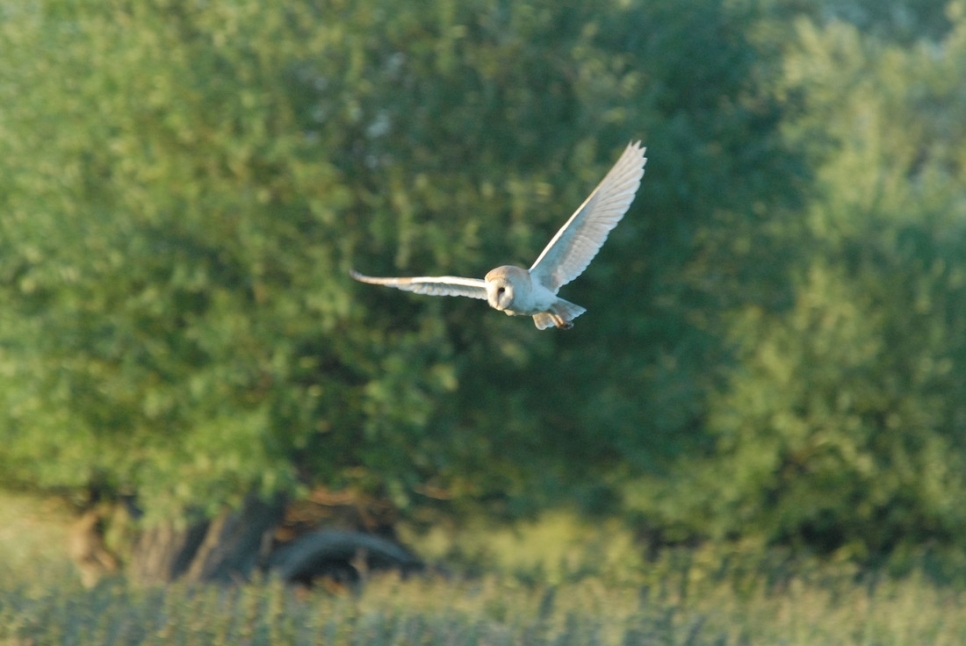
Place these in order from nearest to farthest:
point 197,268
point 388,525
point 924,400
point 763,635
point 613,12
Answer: point 763,635, point 197,268, point 613,12, point 388,525, point 924,400

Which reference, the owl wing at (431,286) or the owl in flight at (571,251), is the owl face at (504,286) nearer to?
the owl in flight at (571,251)

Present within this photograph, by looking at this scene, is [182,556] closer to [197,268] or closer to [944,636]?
[197,268]

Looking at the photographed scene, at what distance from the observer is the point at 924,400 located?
16891 millimetres

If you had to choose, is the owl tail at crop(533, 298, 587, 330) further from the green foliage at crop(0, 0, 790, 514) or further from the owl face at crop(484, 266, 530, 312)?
the green foliage at crop(0, 0, 790, 514)

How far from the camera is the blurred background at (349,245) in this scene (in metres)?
10.5

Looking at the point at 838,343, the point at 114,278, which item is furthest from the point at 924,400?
the point at 114,278

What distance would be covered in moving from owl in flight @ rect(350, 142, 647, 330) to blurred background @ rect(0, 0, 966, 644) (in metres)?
4.92

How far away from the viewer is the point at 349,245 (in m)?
10.5

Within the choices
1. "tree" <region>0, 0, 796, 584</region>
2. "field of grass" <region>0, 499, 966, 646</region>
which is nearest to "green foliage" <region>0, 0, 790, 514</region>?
"tree" <region>0, 0, 796, 584</region>

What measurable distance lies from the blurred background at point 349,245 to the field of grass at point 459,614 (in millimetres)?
1086

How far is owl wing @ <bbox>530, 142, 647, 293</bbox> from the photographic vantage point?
5.25m

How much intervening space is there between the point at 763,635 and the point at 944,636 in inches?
52.7

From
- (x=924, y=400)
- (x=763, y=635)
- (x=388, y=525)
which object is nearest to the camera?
(x=763, y=635)

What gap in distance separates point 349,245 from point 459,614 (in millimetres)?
3050
